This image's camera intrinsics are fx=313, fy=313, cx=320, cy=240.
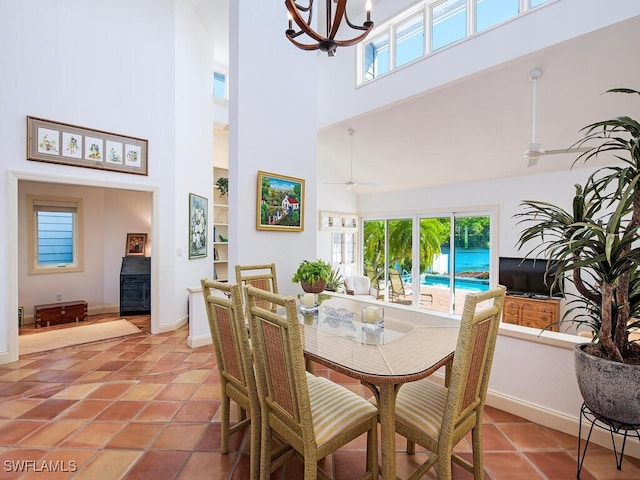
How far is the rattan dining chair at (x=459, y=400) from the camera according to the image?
1.29 meters

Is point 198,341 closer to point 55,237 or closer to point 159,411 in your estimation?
point 159,411

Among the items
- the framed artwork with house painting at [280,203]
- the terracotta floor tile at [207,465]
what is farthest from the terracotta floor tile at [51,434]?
the framed artwork with house painting at [280,203]

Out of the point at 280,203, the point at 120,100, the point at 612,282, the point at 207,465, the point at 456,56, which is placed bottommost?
the point at 207,465

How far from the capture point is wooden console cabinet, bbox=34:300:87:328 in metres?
4.59

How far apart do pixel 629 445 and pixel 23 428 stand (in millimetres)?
3846

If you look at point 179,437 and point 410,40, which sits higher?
point 410,40

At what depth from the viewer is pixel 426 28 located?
382 centimetres

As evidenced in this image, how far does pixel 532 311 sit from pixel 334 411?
4.55 metres

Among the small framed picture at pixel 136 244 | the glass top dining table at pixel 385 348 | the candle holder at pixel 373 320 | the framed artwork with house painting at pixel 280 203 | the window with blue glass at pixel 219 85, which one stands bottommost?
the glass top dining table at pixel 385 348

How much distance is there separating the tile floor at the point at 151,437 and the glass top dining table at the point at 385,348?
2.37 feet

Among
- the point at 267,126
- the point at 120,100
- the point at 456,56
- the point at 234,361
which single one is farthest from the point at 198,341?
the point at 456,56

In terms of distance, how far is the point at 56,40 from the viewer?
11.3 feet

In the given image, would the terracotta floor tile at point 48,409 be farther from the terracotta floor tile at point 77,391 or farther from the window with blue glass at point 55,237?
the window with blue glass at point 55,237

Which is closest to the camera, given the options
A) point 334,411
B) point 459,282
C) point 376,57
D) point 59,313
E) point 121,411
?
point 334,411
